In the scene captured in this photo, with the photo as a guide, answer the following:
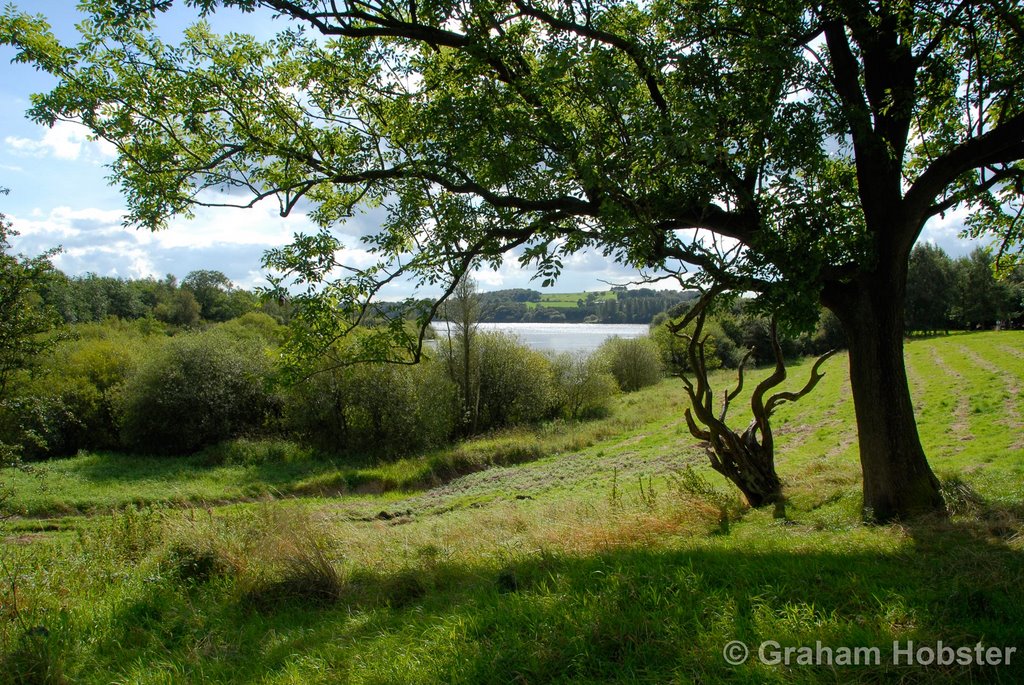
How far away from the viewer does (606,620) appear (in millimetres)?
3934

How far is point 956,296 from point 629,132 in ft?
240

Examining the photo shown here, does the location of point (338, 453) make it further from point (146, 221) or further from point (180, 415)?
point (146, 221)

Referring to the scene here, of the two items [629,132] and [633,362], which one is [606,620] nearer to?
[629,132]

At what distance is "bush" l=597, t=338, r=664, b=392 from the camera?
50.0m

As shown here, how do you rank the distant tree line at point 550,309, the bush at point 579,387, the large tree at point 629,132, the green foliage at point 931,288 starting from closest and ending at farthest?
the large tree at point 629,132 < the distant tree line at point 550,309 < the bush at point 579,387 < the green foliage at point 931,288

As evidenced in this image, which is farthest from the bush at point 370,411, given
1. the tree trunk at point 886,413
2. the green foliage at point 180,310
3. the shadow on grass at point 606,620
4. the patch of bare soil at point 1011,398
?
the green foliage at point 180,310

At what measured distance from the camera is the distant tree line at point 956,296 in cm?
5831

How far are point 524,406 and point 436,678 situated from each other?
3025cm

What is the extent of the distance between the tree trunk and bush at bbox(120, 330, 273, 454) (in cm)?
2639

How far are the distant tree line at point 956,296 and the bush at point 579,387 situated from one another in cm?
4476

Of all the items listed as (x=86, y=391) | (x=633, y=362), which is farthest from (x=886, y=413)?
(x=633, y=362)

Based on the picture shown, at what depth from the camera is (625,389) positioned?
49656mm

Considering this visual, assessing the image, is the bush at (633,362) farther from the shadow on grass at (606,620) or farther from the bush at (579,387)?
the shadow on grass at (606,620)

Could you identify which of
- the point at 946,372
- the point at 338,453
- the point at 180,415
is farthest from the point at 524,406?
the point at 946,372
